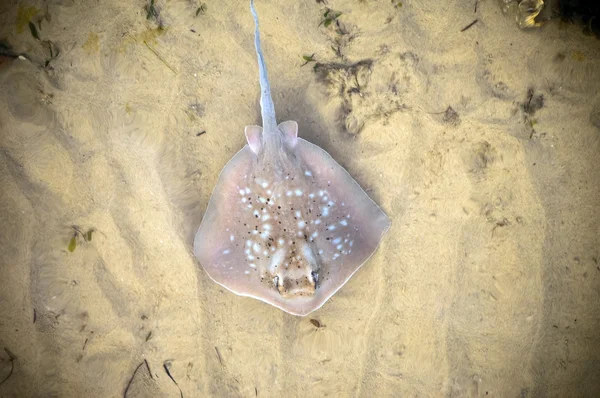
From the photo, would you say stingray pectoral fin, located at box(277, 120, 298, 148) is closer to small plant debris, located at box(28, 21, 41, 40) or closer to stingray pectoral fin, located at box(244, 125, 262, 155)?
stingray pectoral fin, located at box(244, 125, 262, 155)

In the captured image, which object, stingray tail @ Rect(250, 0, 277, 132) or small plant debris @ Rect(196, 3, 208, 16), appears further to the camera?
small plant debris @ Rect(196, 3, 208, 16)

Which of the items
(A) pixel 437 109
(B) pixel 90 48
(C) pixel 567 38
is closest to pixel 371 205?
(A) pixel 437 109

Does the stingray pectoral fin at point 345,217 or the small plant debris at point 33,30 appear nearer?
the stingray pectoral fin at point 345,217

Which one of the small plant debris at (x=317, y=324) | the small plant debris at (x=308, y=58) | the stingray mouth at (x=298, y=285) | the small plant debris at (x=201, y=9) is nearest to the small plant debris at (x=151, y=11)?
the small plant debris at (x=201, y=9)

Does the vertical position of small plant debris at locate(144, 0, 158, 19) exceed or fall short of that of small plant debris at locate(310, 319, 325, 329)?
it exceeds it

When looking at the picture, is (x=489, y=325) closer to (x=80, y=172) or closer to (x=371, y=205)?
(x=371, y=205)

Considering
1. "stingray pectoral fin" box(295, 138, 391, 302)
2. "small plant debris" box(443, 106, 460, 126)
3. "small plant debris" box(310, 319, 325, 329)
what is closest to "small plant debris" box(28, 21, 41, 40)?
"stingray pectoral fin" box(295, 138, 391, 302)

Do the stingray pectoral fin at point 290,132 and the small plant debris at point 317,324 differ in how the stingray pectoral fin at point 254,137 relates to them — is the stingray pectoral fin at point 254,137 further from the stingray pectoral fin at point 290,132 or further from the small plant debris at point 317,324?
the small plant debris at point 317,324
